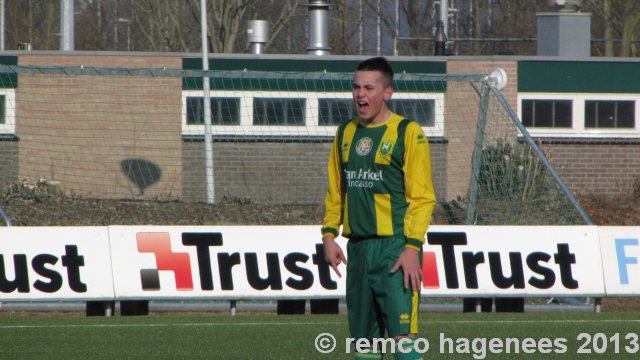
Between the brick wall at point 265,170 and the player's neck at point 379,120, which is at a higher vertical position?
the player's neck at point 379,120

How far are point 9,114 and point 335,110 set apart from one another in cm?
595

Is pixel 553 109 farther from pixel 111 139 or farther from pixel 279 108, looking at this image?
pixel 111 139

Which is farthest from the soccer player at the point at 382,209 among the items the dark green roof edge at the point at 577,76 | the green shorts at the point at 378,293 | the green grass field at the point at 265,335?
the dark green roof edge at the point at 577,76

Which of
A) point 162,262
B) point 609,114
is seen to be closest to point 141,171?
point 162,262

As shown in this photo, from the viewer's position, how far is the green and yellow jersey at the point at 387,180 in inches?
240

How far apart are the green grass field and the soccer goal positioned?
5.29 metres

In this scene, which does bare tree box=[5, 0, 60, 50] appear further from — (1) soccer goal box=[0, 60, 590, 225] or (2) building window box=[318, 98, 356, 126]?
(2) building window box=[318, 98, 356, 126]

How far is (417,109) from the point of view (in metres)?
21.5

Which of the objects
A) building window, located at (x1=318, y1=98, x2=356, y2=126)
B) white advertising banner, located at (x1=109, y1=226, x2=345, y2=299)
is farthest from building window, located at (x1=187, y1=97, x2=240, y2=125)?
white advertising banner, located at (x1=109, y1=226, x2=345, y2=299)

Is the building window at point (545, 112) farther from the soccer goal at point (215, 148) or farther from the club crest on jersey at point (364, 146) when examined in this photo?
the club crest on jersey at point (364, 146)

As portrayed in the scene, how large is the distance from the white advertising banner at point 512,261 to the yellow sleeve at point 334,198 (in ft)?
20.0

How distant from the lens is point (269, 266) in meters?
12.3

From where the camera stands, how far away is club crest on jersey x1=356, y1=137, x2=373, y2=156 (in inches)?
243

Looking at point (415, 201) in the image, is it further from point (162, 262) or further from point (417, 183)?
point (162, 262)
